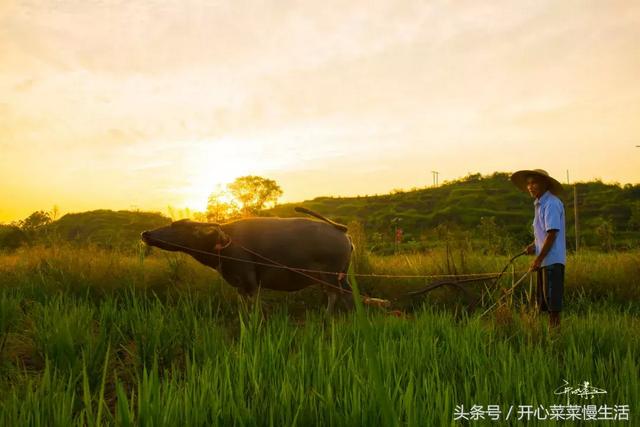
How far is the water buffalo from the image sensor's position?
514 centimetres

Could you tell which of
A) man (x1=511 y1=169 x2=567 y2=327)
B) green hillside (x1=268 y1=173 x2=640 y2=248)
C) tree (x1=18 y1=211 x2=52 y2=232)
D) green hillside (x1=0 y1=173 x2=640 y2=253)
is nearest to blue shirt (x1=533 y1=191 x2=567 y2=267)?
man (x1=511 y1=169 x2=567 y2=327)

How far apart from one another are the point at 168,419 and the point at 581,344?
2.97m

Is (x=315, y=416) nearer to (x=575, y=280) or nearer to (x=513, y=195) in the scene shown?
(x=575, y=280)

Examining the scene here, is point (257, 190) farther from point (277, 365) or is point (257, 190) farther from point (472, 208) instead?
point (277, 365)

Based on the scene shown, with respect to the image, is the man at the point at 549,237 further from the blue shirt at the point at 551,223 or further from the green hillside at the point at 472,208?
the green hillside at the point at 472,208

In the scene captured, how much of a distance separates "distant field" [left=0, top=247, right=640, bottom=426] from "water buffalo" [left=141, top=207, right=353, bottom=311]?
64cm

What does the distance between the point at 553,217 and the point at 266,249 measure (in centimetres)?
300

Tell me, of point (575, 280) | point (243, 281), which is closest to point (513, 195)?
point (575, 280)

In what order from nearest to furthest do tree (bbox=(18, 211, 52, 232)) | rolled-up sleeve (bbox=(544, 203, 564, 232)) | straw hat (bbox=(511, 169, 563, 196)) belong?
rolled-up sleeve (bbox=(544, 203, 564, 232))
straw hat (bbox=(511, 169, 563, 196))
tree (bbox=(18, 211, 52, 232))

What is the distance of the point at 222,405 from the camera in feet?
6.45

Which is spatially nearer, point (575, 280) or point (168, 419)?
point (168, 419)

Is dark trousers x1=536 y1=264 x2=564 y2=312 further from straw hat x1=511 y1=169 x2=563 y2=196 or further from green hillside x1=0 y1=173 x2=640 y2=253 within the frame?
green hillside x1=0 y1=173 x2=640 y2=253

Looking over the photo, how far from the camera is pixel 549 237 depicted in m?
4.95

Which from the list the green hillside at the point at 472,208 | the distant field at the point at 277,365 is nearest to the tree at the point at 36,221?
the distant field at the point at 277,365
